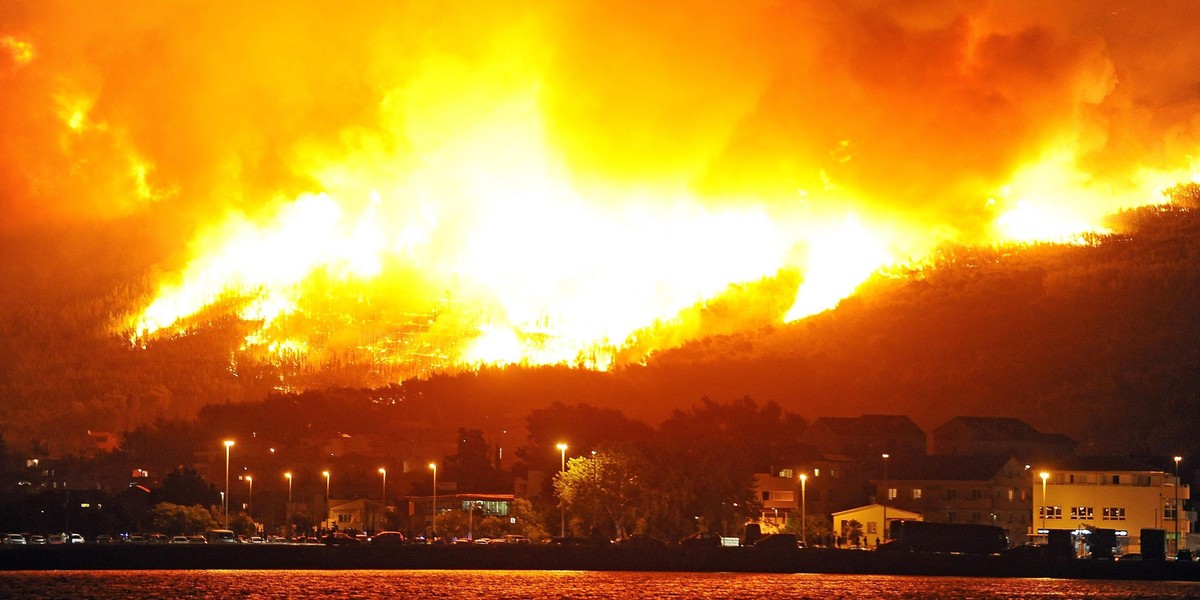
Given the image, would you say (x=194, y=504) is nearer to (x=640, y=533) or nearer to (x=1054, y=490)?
(x=640, y=533)

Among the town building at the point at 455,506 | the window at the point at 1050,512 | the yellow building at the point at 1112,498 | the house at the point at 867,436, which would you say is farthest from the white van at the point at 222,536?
the window at the point at 1050,512

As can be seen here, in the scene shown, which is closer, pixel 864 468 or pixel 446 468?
pixel 864 468

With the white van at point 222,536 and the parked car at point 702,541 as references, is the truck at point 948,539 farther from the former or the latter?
the white van at point 222,536

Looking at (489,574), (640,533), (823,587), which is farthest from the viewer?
(640,533)

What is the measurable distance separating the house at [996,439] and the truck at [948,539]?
2107 inches

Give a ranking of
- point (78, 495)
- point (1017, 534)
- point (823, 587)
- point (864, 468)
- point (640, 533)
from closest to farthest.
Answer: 1. point (823, 587)
2. point (640, 533)
3. point (1017, 534)
4. point (864, 468)
5. point (78, 495)

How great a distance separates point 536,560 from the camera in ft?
394

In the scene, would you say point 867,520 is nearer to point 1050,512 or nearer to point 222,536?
point 1050,512

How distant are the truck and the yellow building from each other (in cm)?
1792

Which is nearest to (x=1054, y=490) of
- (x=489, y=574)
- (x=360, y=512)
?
(x=489, y=574)

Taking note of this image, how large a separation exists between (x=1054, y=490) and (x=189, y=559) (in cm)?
7594

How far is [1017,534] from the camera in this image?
14625 centimetres

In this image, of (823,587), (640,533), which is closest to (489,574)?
(640,533)

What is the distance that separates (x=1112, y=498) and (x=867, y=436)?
134 feet
